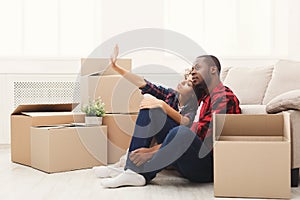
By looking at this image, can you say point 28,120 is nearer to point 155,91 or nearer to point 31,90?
point 155,91

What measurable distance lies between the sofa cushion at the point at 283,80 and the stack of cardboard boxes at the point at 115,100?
949 mm

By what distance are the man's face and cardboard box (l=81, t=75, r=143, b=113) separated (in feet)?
2.65

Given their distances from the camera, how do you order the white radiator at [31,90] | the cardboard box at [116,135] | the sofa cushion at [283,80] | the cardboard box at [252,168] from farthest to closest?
the white radiator at [31,90] < the cardboard box at [116,135] < the sofa cushion at [283,80] < the cardboard box at [252,168]

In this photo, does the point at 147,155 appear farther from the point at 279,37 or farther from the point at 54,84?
the point at 279,37

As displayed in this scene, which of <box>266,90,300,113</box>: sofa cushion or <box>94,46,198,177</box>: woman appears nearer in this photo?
<box>266,90,300,113</box>: sofa cushion

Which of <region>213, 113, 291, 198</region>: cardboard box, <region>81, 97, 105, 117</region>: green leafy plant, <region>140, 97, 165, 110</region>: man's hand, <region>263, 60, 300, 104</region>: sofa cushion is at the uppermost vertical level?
<region>263, 60, 300, 104</region>: sofa cushion

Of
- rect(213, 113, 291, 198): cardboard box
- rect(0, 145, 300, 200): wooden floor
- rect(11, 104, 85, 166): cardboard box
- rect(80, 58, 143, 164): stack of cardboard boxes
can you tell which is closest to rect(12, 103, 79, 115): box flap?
rect(11, 104, 85, 166): cardboard box

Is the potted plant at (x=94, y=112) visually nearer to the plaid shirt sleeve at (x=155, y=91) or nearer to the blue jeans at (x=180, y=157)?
the plaid shirt sleeve at (x=155, y=91)

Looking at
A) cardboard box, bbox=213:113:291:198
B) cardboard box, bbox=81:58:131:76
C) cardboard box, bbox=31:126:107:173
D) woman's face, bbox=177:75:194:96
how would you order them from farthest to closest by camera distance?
cardboard box, bbox=81:58:131:76, cardboard box, bbox=31:126:107:173, woman's face, bbox=177:75:194:96, cardboard box, bbox=213:113:291:198

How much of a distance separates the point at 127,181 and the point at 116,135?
2.80 feet

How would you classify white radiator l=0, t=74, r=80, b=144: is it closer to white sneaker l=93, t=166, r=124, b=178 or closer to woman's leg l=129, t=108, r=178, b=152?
white sneaker l=93, t=166, r=124, b=178

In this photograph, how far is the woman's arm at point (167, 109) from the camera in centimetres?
247

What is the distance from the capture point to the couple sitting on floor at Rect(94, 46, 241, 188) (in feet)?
7.69

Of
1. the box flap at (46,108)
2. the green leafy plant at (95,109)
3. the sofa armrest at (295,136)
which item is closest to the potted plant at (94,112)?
the green leafy plant at (95,109)
